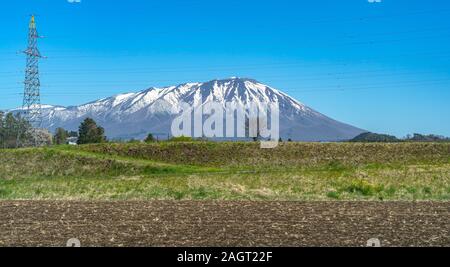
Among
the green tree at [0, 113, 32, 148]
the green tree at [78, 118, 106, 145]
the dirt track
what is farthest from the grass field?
the green tree at [0, 113, 32, 148]

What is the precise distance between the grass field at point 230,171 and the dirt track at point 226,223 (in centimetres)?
570

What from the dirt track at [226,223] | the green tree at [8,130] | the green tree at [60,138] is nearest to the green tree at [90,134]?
the green tree at [60,138]

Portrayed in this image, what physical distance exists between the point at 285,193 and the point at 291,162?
40.3m

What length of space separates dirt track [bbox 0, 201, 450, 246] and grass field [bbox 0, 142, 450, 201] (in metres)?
5.70

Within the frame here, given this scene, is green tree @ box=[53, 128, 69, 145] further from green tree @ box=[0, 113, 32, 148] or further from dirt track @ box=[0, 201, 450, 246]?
dirt track @ box=[0, 201, 450, 246]

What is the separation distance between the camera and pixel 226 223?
61.4 feet

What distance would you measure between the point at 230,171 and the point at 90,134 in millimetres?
70665

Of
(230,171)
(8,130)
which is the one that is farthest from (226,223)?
(8,130)

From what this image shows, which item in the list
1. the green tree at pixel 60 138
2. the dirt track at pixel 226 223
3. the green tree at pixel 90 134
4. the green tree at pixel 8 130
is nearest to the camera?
the dirt track at pixel 226 223

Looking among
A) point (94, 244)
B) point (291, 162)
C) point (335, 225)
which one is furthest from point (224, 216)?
point (291, 162)

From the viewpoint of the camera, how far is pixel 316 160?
237 ft

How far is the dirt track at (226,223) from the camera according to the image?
16062mm

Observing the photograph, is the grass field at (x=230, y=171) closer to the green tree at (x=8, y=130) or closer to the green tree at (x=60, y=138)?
the green tree at (x=60, y=138)
